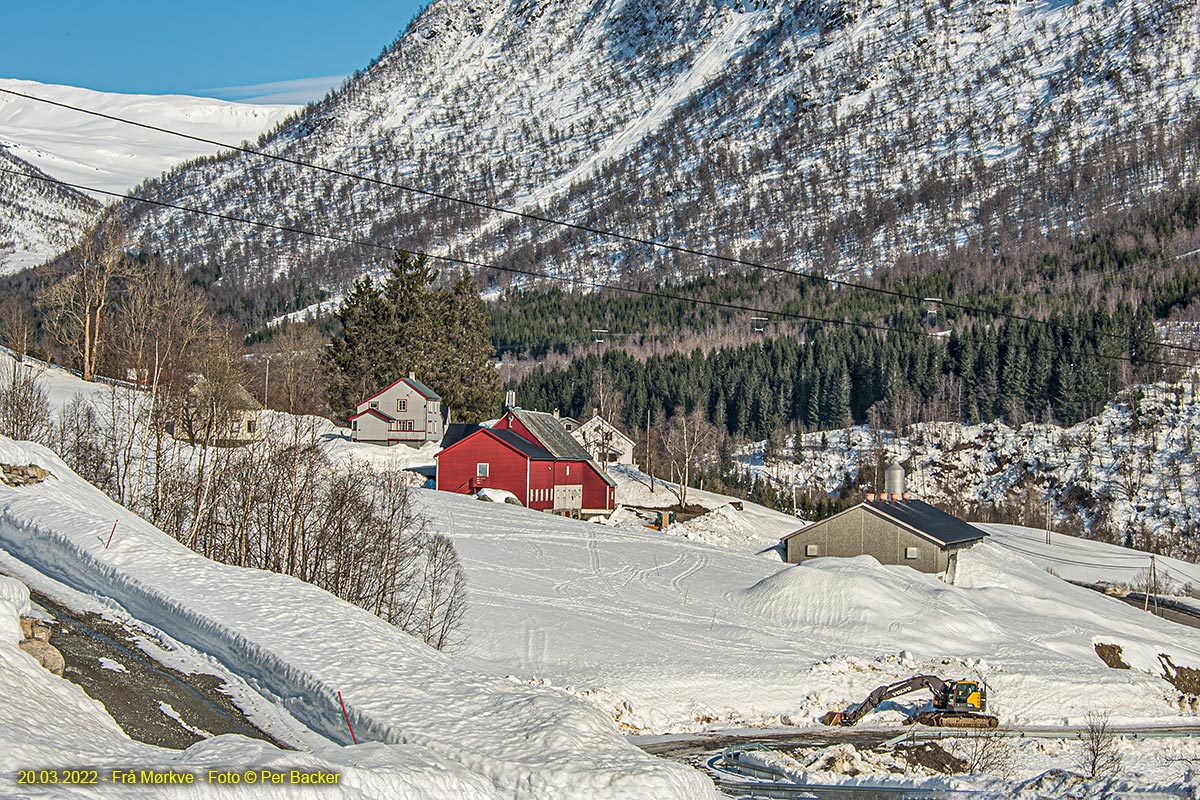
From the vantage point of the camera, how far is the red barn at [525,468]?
72438 mm

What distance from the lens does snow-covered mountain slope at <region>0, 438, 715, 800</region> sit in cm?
1238

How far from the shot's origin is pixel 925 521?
67.4m

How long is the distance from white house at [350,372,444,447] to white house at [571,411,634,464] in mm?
24664

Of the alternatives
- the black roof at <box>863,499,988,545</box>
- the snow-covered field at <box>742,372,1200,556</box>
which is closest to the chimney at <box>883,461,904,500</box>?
the black roof at <box>863,499,988,545</box>

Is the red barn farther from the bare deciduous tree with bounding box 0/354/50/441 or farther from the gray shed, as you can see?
the bare deciduous tree with bounding box 0/354/50/441

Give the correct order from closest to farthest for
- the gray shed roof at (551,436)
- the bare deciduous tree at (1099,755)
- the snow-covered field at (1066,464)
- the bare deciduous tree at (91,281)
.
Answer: the bare deciduous tree at (1099,755)
the bare deciduous tree at (91,281)
the gray shed roof at (551,436)
the snow-covered field at (1066,464)

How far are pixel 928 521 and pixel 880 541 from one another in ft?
17.1

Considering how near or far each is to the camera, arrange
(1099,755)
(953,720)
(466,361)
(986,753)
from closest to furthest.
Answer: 1. (1099,755)
2. (986,753)
3. (953,720)
4. (466,361)

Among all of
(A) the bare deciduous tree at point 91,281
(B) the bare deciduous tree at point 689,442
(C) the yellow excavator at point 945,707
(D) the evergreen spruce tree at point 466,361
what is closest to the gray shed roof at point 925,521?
(B) the bare deciduous tree at point 689,442

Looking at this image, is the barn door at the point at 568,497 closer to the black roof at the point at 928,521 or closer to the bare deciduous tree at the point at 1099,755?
the black roof at the point at 928,521

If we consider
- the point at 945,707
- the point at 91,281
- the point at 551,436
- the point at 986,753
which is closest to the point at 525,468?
the point at 551,436

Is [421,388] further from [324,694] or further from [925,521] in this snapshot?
[324,694]

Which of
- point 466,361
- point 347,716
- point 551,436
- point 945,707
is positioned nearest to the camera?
point 347,716

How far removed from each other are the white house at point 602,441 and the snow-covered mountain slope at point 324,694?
8362 centimetres
